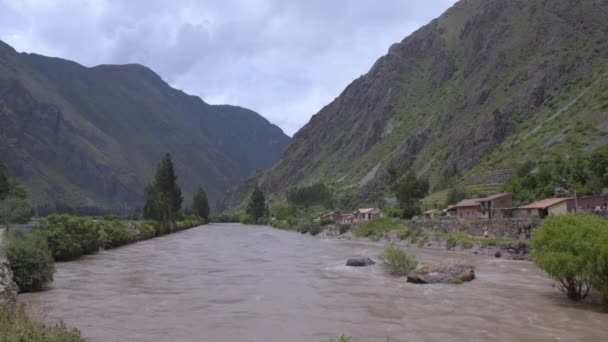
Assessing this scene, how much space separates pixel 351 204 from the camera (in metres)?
180

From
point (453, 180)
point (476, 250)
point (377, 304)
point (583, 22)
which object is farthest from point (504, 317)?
point (583, 22)

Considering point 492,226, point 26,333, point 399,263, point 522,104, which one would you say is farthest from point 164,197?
point 522,104

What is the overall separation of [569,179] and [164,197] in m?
80.8

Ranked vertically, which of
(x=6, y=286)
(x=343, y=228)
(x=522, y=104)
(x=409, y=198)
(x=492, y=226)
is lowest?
(x=6, y=286)

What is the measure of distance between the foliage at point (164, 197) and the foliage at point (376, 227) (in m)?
44.5

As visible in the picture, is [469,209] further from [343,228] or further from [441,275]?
[441,275]

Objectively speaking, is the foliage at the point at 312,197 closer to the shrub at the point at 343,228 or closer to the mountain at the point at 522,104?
the mountain at the point at 522,104

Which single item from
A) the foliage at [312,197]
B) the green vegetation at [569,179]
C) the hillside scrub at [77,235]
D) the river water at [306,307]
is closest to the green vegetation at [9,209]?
the hillside scrub at [77,235]

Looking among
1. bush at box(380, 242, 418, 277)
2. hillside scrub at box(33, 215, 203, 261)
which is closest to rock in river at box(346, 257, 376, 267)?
bush at box(380, 242, 418, 277)

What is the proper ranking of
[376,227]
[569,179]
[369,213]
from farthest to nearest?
1. [369,213]
2. [376,227]
3. [569,179]

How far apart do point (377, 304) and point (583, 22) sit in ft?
569

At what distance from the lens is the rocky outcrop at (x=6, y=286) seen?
20.6 m

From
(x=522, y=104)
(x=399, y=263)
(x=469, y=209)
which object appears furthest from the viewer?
(x=522, y=104)

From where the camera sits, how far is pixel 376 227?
89.2 metres
